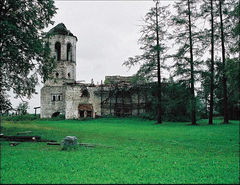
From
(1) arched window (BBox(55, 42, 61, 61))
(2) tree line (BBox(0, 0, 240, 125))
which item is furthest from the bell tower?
(2) tree line (BBox(0, 0, 240, 125))

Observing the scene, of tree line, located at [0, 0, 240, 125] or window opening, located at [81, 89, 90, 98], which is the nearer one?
tree line, located at [0, 0, 240, 125]

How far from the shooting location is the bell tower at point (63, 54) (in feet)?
126

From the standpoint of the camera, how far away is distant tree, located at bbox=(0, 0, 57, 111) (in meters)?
10.8

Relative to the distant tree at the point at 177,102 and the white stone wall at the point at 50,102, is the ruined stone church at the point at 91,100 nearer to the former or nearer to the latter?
the white stone wall at the point at 50,102

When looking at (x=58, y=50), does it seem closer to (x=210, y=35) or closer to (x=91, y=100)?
(x=91, y=100)

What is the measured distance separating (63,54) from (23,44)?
28.3m

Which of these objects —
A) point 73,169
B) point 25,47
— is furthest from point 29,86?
point 73,169

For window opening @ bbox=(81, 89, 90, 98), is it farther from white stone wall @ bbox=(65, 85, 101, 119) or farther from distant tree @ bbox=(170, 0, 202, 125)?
distant tree @ bbox=(170, 0, 202, 125)

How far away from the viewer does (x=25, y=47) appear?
37.8 feet

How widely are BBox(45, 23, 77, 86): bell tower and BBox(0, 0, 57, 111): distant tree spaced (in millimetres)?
24772

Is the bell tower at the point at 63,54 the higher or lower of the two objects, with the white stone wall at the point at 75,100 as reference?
higher

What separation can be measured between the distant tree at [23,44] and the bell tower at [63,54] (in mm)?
24772

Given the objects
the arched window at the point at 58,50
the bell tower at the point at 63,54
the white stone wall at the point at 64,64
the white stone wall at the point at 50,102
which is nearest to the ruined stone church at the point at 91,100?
the white stone wall at the point at 50,102

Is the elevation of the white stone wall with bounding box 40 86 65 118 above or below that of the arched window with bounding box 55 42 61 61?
below
